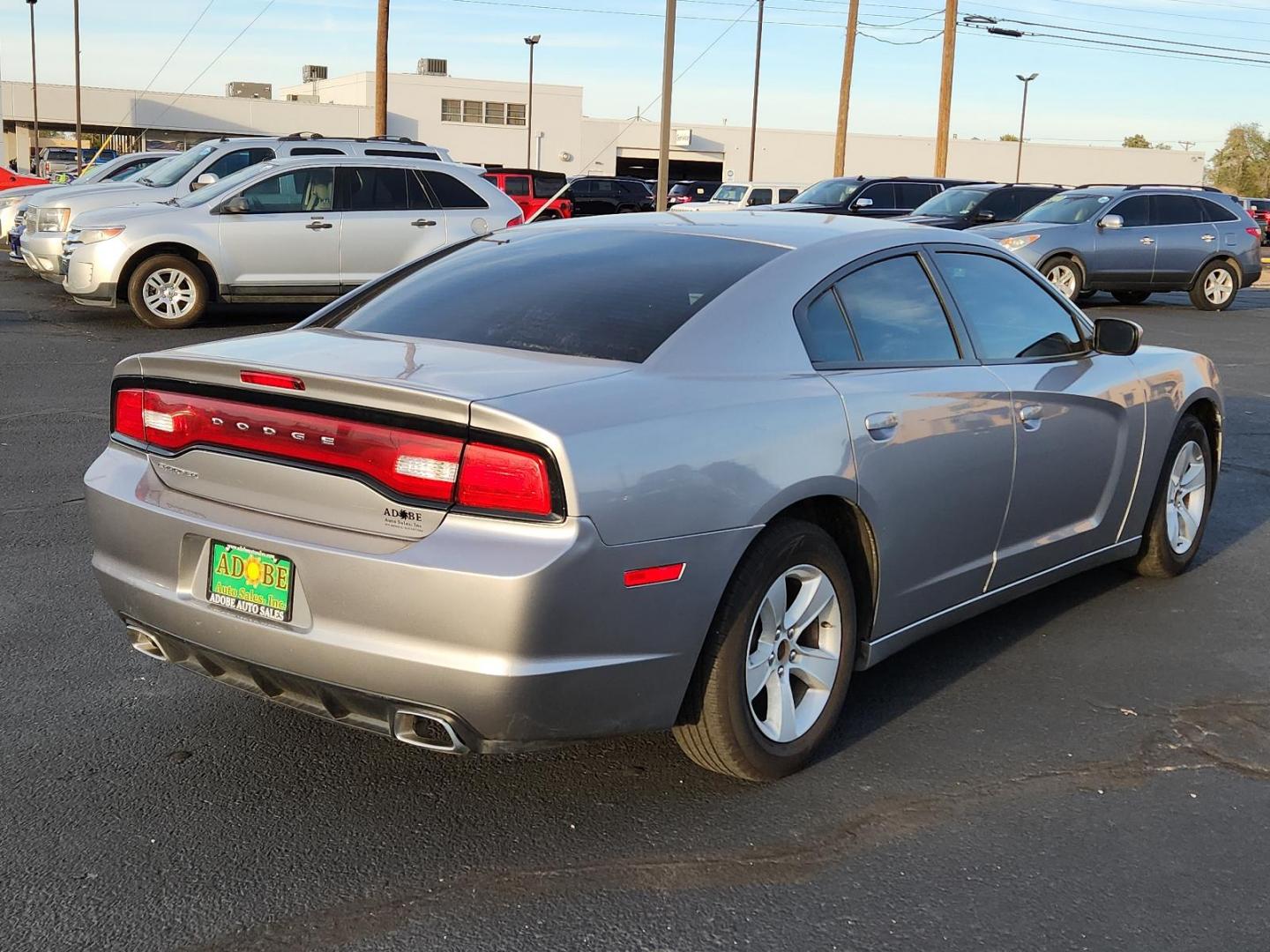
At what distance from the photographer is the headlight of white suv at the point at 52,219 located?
16.2 m

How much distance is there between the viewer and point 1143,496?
5.63m

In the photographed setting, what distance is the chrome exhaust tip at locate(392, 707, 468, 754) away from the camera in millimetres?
3312

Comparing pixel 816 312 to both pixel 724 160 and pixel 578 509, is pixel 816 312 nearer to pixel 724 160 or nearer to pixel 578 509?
pixel 578 509


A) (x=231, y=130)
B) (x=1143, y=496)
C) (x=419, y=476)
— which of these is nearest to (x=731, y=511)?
(x=419, y=476)

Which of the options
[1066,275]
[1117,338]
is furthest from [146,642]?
[1066,275]

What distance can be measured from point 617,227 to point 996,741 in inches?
82.4

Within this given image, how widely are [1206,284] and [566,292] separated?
1894cm

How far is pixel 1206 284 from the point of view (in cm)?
2084

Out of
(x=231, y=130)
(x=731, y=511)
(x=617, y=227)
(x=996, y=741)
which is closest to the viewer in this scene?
(x=731, y=511)

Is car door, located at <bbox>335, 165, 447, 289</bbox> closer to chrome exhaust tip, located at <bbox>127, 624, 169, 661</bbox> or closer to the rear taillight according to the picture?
chrome exhaust tip, located at <bbox>127, 624, 169, 661</bbox>

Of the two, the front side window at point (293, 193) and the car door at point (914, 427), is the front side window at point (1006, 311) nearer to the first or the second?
the car door at point (914, 427)

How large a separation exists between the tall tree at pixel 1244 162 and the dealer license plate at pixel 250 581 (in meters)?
114

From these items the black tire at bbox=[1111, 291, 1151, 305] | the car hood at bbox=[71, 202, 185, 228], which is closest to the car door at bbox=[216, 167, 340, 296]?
the car hood at bbox=[71, 202, 185, 228]

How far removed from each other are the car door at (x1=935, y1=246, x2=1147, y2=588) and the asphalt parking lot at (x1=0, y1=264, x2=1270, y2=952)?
1.47 ft
